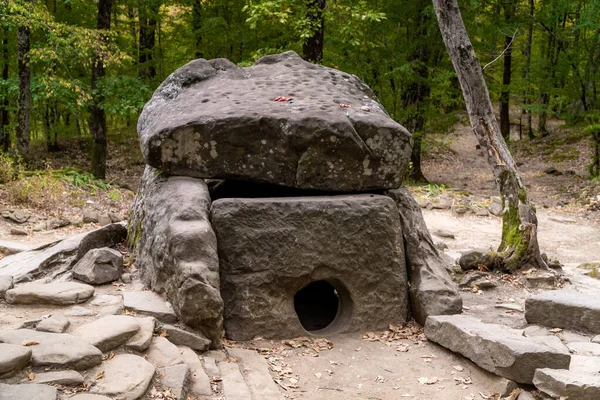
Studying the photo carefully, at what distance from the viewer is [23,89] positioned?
12.1 metres

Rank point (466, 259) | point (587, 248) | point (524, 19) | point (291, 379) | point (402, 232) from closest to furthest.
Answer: point (291, 379)
point (402, 232)
point (466, 259)
point (587, 248)
point (524, 19)

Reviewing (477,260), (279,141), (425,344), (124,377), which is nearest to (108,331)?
(124,377)

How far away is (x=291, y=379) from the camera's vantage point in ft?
14.8

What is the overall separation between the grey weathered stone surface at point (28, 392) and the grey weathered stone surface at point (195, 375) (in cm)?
101

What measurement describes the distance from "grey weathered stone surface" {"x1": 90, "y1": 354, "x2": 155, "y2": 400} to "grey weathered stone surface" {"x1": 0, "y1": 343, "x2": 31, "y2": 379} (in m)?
0.42

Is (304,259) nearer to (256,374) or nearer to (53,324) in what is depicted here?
(256,374)

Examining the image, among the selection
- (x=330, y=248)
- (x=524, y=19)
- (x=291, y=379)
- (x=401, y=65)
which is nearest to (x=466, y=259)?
(x=330, y=248)

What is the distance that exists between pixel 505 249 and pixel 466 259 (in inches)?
21.8

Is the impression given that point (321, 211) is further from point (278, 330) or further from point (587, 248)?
point (587, 248)

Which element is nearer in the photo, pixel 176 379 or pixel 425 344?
pixel 176 379

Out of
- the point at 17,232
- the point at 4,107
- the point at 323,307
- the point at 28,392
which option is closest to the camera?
the point at 28,392

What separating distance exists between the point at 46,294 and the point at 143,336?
113cm

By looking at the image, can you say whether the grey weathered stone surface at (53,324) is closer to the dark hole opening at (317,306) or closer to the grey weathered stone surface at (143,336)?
the grey weathered stone surface at (143,336)

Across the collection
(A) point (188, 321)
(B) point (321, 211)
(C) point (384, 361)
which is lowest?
(C) point (384, 361)
